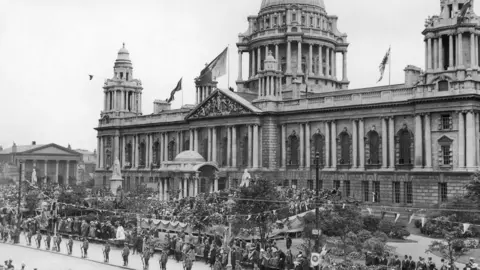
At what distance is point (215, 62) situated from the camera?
8169 cm

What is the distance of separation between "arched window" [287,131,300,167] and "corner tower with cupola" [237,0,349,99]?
15.8 metres

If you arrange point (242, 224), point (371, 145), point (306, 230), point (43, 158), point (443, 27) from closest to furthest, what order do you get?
point (306, 230) → point (242, 224) → point (443, 27) → point (371, 145) → point (43, 158)

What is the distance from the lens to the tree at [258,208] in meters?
45.3

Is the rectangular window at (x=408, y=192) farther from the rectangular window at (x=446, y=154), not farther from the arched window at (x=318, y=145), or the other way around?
the arched window at (x=318, y=145)

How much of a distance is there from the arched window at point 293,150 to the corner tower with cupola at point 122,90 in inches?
1496

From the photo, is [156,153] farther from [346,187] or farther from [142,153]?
[346,187]

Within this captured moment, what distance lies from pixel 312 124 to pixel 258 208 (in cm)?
2920

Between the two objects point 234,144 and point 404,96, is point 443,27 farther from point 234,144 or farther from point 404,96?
point 234,144

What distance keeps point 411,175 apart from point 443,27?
47.8ft

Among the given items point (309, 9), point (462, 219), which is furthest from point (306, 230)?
point (309, 9)

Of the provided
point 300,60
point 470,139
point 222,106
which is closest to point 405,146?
point 470,139

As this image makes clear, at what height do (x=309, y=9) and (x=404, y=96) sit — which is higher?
(x=309, y=9)

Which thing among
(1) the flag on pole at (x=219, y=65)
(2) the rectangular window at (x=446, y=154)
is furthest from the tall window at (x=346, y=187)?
(1) the flag on pole at (x=219, y=65)

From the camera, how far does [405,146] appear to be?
6544 cm
